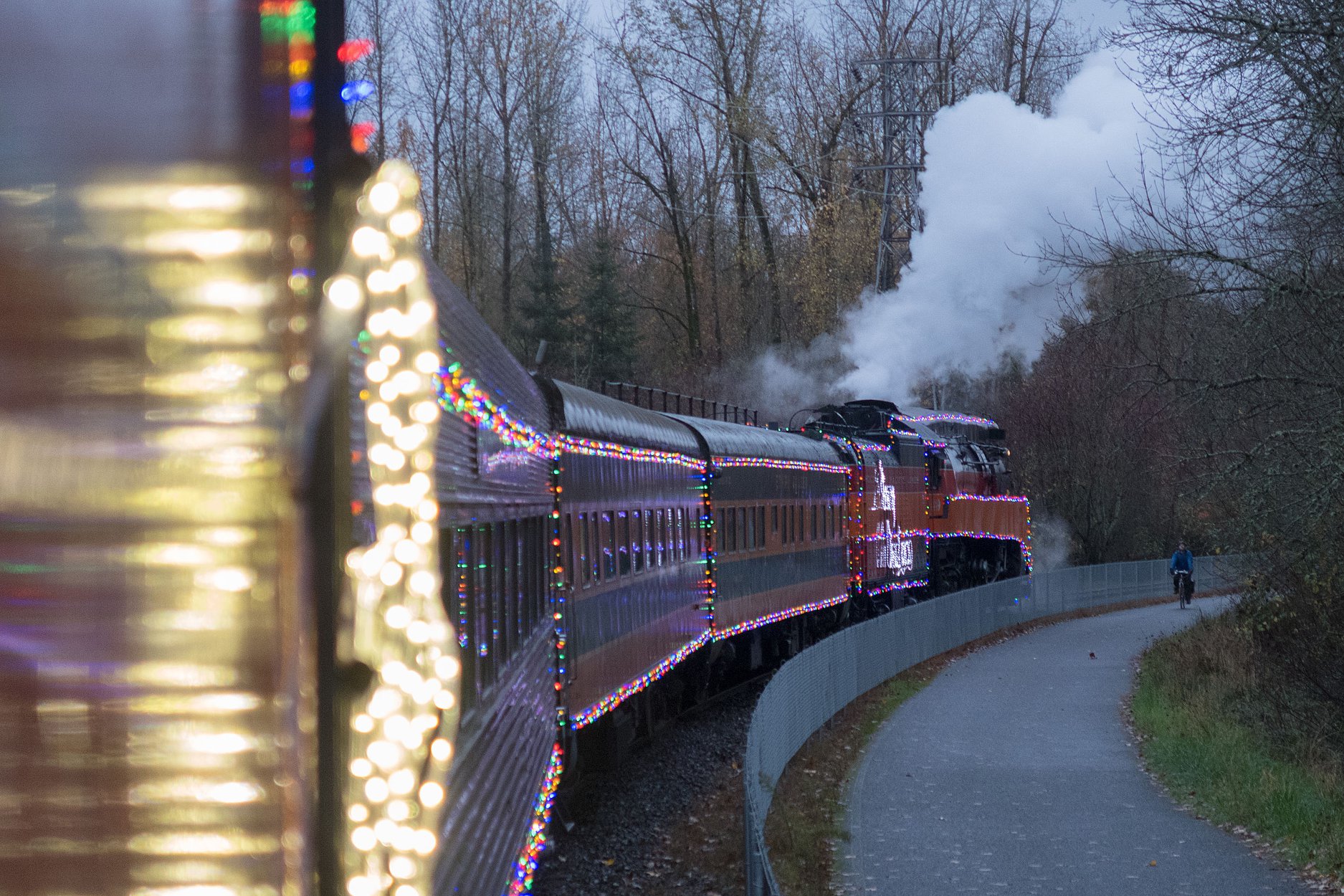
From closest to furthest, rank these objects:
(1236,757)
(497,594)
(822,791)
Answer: (497,594) → (822,791) → (1236,757)

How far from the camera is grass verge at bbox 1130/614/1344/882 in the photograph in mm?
10906

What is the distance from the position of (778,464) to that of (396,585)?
17459mm

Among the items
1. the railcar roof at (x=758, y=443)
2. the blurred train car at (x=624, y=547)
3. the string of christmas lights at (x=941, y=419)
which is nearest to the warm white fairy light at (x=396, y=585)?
the blurred train car at (x=624, y=547)

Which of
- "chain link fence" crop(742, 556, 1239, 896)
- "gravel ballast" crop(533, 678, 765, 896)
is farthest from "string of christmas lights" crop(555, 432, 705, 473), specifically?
"gravel ballast" crop(533, 678, 765, 896)

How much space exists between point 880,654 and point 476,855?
16.3 meters

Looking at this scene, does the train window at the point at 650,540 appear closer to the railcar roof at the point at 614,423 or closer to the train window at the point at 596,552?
the railcar roof at the point at 614,423

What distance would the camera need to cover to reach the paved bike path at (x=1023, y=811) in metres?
9.94

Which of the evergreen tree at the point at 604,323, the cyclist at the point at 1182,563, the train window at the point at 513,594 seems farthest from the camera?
the evergreen tree at the point at 604,323

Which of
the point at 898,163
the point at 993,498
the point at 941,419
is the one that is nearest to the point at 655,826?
the point at 941,419

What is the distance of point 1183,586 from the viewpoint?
3384cm

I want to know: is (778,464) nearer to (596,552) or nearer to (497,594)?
(596,552)

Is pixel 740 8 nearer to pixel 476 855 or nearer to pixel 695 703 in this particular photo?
pixel 695 703

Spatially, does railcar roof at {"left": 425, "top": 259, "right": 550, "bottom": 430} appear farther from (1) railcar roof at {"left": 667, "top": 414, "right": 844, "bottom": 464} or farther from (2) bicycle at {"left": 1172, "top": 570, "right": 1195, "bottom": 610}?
(2) bicycle at {"left": 1172, "top": 570, "right": 1195, "bottom": 610}

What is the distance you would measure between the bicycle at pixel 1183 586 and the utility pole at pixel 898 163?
9.41m
